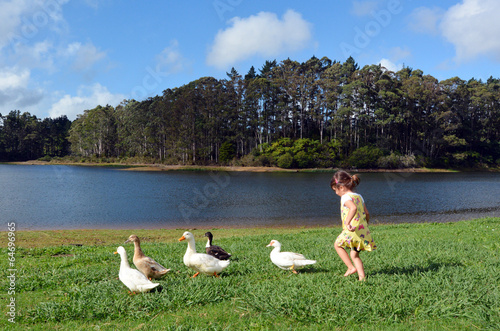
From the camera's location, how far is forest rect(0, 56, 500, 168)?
224 feet

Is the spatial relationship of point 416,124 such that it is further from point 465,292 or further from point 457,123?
point 465,292

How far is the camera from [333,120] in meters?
70.1

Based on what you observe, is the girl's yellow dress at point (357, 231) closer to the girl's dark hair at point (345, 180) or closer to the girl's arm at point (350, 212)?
the girl's arm at point (350, 212)

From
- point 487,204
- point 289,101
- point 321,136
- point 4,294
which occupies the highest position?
point 289,101

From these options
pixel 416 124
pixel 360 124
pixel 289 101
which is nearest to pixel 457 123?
pixel 416 124

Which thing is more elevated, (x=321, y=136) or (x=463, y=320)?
(x=321, y=136)

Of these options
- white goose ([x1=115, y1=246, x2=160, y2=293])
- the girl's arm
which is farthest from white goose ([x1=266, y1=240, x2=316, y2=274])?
white goose ([x1=115, y1=246, x2=160, y2=293])

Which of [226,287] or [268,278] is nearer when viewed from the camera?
[226,287]

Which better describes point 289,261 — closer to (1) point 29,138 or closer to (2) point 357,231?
(2) point 357,231

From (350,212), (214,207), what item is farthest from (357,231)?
(214,207)

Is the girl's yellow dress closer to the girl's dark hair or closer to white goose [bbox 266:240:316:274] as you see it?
the girl's dark hair

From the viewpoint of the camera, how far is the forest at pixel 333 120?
68250mm

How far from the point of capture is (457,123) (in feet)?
234

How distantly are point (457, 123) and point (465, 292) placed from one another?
78.6 metres
